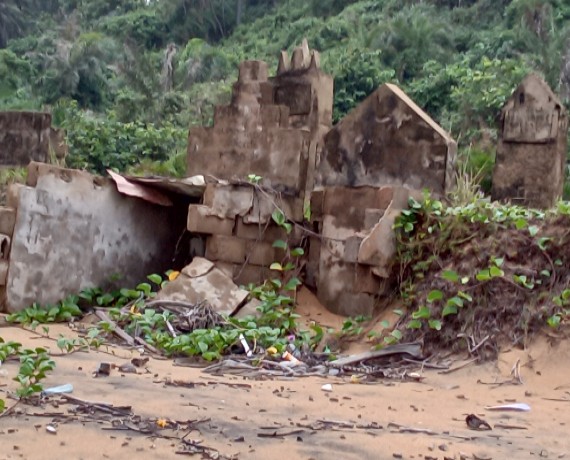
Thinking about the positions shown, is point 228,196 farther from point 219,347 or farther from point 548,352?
point 548,352

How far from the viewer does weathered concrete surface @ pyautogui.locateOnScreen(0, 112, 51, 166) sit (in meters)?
10.8

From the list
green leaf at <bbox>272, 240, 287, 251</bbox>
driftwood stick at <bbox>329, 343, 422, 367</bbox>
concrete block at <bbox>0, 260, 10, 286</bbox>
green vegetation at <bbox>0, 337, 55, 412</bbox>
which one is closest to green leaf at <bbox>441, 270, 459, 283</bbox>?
driftwood stick at <bbox>329, 343, 422, 367</bbox>

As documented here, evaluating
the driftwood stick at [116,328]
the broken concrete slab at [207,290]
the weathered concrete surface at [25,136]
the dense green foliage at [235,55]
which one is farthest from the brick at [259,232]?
the weathered concrete surface at [25,136]

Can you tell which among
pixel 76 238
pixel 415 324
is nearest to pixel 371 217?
pixel 415 324

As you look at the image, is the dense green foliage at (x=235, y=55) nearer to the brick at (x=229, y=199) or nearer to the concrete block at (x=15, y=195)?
the brick at (x=229, y=199)

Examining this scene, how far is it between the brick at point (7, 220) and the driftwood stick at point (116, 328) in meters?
0.99

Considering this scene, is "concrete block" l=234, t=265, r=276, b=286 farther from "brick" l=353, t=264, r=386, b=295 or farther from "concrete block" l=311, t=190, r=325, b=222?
"brick" l=353, t=264, r=386, b=295

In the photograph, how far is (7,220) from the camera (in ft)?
22.6

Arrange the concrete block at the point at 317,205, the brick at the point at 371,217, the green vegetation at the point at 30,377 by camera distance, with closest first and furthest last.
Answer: the green vegetation at the point at 30,377 → the brick at the point at 371,217 → the concrete block at the point at 317,205

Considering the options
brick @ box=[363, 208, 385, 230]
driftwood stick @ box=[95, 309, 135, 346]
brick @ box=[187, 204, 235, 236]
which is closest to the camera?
driftwood stick @ box=[95, 309, 135, 346]

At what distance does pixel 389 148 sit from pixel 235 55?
898 inches

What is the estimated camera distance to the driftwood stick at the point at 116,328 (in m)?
6.14

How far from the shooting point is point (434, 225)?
261 inches

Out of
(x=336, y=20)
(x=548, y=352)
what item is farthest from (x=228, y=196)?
(x=336, y=20)
